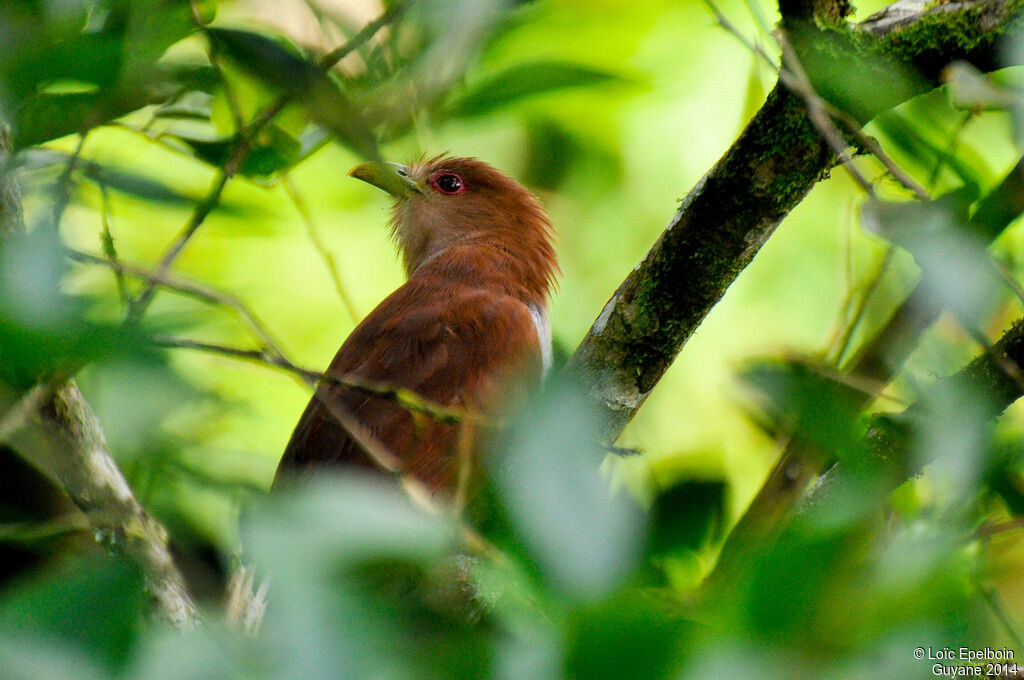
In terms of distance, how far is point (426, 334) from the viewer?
3.30m

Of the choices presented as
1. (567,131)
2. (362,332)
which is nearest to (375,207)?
(567,131)

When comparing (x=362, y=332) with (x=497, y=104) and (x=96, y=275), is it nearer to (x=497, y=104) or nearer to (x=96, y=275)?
(x=96, y=275)

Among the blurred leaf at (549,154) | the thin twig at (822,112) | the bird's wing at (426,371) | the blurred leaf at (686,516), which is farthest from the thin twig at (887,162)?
the blurred leaf at (549,154)

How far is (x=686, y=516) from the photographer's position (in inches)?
43.6

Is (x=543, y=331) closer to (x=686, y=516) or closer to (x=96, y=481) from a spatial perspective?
(x=96, y=481)

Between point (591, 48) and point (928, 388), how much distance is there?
299 cm

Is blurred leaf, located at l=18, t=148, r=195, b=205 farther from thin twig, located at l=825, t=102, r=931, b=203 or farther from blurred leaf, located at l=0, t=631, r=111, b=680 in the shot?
thin twig, located at l=825, t=102, r=931, b=203

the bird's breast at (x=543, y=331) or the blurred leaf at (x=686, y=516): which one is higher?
the bird's breast at (x=543, y=331)

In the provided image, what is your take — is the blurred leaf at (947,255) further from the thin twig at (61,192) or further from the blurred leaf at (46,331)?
the thin twig at (61,192)

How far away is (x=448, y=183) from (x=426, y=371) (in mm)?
1760

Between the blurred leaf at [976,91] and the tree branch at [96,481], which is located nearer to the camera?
the blurred leaf at [976,91]

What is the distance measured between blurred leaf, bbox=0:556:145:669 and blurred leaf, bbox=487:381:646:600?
42 centimetres

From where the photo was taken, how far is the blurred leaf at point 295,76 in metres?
1.84

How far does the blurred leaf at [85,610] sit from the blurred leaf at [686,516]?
1.87 feet
